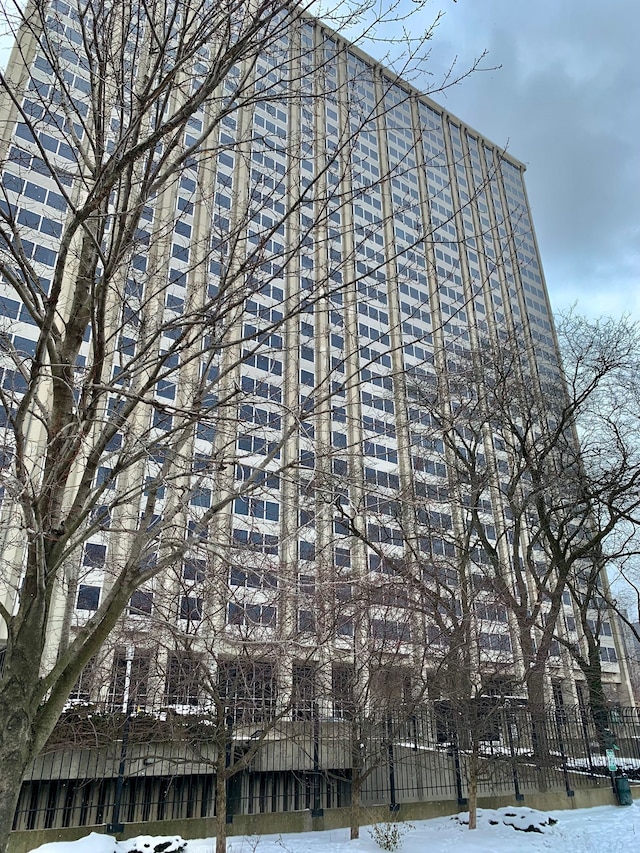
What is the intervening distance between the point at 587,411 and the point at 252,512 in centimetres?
1561

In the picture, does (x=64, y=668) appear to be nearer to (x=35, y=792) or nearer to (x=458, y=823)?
(x=35, y=792)

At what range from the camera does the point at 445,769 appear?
490 inches

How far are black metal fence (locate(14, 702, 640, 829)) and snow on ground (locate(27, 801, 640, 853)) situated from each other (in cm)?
65

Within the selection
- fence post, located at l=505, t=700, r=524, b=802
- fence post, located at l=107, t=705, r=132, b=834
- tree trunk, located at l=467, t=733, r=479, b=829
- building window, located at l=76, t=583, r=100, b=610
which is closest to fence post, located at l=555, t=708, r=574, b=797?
fence post, located at l=505, t=700, r=524, b=802

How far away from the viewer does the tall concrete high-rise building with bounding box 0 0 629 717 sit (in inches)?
159

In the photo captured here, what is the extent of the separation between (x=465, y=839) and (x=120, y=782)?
5844 millimetres

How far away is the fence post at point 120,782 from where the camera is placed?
337 inches

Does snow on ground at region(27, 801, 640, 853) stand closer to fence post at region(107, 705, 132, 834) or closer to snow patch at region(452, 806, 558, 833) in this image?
snow patch at region(452, 806, 558, 833)

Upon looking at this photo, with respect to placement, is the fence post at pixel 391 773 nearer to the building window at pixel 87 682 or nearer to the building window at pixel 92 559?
the building window at pixel 87 682

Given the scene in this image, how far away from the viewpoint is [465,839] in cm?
1030

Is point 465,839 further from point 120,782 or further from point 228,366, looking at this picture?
point 228,366

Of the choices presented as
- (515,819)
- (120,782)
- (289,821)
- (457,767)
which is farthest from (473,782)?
(120,782)

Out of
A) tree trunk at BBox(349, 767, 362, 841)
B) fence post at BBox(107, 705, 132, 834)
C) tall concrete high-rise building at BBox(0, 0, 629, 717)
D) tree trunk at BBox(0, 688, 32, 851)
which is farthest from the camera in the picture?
tree trunk at BBox(349, 767, 362, 841)

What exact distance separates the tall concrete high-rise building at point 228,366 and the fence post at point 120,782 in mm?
429
